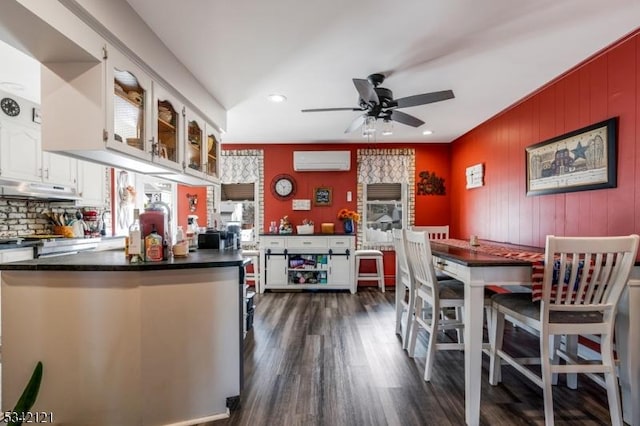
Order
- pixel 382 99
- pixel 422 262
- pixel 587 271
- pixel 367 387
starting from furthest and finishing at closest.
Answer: pixel 382 99
pixel 422 262
pixel 367 387
pixel 587 271

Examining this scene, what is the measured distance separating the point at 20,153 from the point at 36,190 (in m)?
0.39

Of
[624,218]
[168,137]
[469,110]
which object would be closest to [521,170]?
[469,110]

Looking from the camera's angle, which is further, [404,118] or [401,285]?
[401,285]

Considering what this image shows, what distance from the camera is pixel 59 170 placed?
3436 millimetres

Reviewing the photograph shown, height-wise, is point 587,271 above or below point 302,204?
below

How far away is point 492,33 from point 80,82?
8.26 feet

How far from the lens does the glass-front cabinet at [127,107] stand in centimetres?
163

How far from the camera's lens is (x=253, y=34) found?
2.01 metres

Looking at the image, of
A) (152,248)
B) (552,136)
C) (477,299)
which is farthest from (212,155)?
(552,136)

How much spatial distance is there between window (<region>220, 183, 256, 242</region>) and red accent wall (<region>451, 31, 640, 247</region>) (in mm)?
3436

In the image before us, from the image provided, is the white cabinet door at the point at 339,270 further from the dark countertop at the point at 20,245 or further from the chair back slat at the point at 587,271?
the dark countertop at the point at 20,245

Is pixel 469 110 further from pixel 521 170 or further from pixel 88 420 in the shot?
pixel 88 420

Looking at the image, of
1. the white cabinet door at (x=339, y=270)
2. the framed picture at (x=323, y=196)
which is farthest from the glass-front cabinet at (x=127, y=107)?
the framed picture at (x=323, y=196)

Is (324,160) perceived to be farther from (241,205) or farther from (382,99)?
(382,99)
